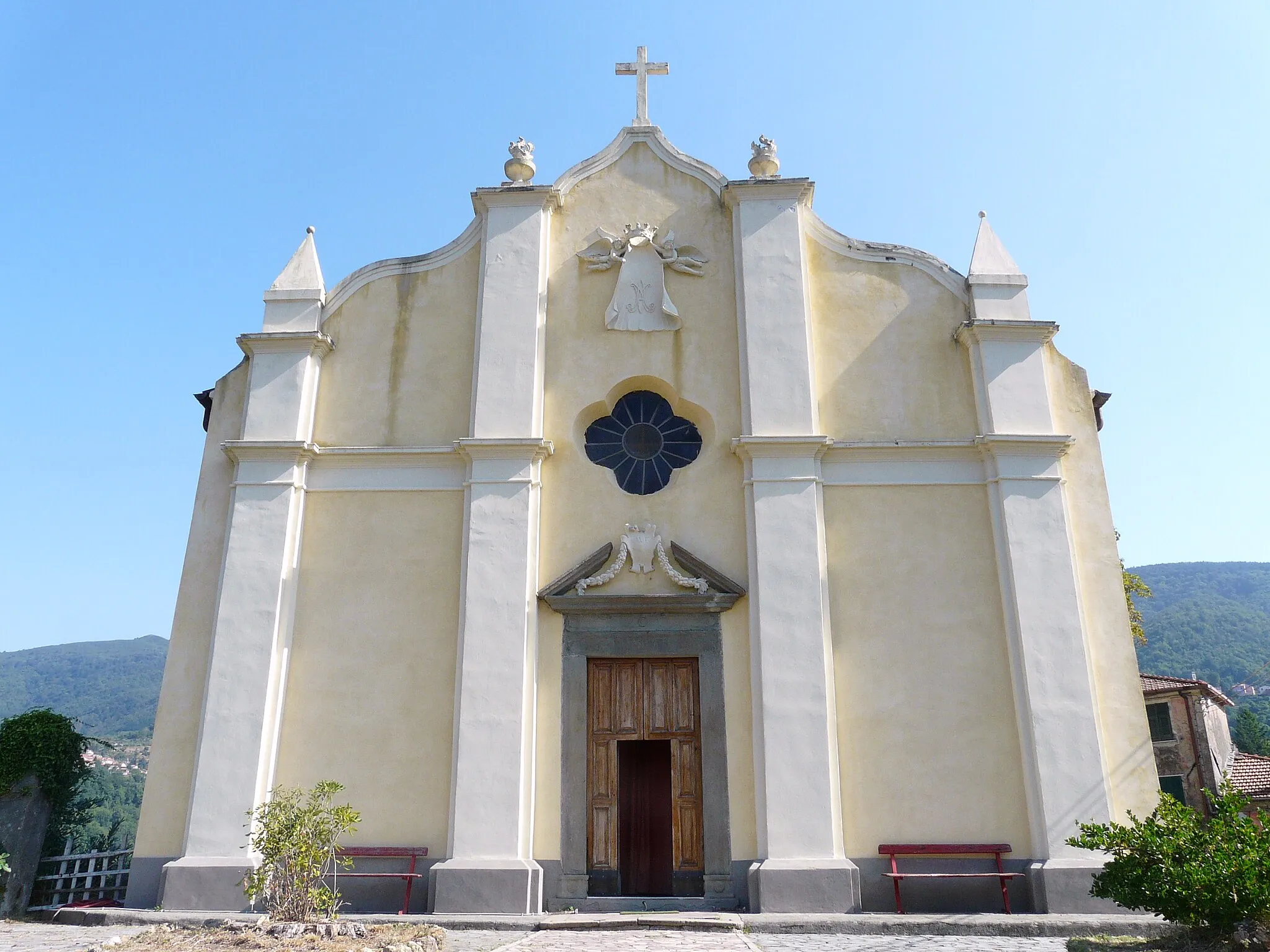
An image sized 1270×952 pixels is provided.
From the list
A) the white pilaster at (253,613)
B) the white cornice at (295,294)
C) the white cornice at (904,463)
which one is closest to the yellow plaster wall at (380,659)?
the white pilaster at (253,613)

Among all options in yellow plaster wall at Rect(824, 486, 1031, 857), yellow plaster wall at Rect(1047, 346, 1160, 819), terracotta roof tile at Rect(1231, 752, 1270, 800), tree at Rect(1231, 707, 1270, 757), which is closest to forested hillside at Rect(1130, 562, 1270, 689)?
tree at Rect(1231, 707, 1270, 757)

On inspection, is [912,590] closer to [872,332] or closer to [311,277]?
[872,332]

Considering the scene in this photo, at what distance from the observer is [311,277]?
13883 mm

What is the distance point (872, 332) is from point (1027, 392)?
2.21 meters

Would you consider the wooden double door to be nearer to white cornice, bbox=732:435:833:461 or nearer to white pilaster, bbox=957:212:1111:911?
white cornice, bbox=732:435:833:461

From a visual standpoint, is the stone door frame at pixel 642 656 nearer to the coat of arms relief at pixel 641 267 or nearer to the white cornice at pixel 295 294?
the coat of arms relief at pixel 641 267

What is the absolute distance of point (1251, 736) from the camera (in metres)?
52.3

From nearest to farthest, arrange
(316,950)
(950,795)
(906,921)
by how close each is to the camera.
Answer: (316,950) → (906,921) → (950,795)

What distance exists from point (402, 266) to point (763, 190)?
17.7 ft

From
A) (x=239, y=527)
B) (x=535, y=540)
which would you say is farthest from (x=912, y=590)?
(x=239, y=527)

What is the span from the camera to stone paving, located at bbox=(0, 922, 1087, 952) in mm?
8398

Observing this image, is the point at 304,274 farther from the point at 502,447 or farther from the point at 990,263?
the point at 990,263

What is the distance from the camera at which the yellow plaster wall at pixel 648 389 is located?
11656 mm

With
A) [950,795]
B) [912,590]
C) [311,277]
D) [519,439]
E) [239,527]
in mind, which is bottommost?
[950,795]
